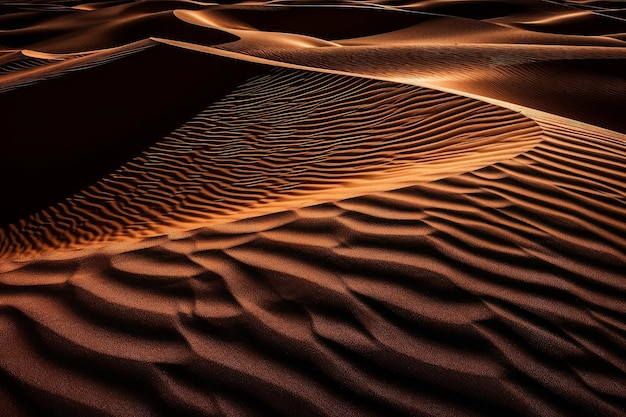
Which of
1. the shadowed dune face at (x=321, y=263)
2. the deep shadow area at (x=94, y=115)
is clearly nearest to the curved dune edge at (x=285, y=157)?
the shadowed dune face at (x=321, y=263)

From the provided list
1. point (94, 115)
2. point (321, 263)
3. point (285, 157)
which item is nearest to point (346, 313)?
point (321, 263)

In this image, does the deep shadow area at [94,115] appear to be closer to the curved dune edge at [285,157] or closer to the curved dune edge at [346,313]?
the curved dune edge at [285,157]

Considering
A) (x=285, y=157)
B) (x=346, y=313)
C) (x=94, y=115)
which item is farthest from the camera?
(x=94, y=115)

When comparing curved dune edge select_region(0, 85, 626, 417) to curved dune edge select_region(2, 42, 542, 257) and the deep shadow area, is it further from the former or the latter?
the deep shadow area

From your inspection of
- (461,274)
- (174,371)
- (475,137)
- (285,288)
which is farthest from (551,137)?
(174,371)

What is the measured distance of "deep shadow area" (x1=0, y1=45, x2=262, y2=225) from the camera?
4609 millimetres

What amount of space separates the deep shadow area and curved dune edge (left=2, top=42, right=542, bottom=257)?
1.04ft

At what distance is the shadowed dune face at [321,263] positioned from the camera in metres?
1.57

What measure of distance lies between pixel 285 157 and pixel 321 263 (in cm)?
229

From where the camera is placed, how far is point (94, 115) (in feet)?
18.9

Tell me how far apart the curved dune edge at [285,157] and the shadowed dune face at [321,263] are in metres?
0.03

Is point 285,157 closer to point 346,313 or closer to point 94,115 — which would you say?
point 346,313

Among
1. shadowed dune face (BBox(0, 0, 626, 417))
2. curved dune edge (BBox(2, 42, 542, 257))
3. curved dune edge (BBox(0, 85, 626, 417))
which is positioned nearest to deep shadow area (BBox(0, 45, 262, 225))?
shadowed dune face (BBox(0, 0, 626, 417))

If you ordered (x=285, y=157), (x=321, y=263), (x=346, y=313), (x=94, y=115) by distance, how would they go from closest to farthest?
(x=346, y=313)
(x=321, y=263)
(x=285, y=157)
(x=94, y=115)
